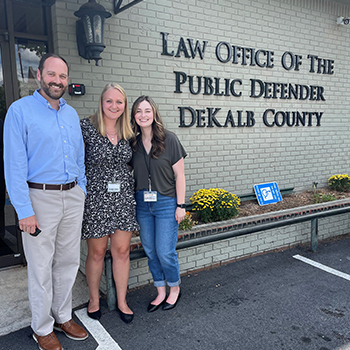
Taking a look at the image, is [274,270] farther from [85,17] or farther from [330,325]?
[85,17]

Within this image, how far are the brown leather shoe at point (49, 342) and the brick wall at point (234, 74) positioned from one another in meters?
2.33

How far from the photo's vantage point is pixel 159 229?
2818 millimetres

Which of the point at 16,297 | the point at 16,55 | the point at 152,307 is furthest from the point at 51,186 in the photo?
the point at 16,55

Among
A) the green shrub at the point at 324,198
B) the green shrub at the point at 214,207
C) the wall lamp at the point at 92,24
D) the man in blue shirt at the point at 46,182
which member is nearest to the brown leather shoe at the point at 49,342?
the man in blue shirt at the point at 46,182

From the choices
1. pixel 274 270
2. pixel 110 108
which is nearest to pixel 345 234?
pixel 274 270

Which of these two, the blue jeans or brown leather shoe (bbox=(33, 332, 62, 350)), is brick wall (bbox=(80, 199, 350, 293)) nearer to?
the blue jeans

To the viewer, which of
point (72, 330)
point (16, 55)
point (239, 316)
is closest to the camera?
point (72, 330)

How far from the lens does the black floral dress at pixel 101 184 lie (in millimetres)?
2586

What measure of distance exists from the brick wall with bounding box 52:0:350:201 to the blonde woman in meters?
1.34

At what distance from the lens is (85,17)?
3438 millimetres

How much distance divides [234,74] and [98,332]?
382 centimetres

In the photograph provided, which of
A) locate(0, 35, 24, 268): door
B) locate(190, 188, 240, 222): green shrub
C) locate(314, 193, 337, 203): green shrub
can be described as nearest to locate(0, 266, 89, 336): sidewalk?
locate(0, 35, 24, 268): door

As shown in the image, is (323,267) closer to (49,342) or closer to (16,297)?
(49,342)

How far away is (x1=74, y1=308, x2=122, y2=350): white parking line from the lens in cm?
252
